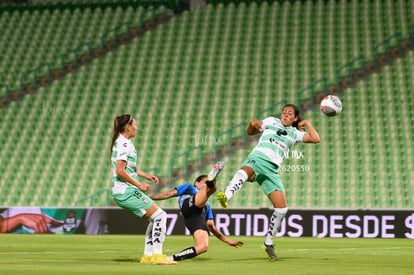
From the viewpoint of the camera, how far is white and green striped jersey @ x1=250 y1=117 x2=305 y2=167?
13570mm

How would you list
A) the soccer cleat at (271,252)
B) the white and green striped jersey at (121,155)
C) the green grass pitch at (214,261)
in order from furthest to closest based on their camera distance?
the soccer cleat at (271,252), the white and green striped jersey at (121,155), the green grass pitch at (214,261)

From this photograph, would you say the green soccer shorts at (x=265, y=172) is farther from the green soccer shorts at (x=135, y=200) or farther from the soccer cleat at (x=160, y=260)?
the soccer cleat at (x=160, y=260)

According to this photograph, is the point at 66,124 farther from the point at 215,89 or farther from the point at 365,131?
the point at 365,131

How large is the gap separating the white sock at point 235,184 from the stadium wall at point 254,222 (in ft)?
34.5

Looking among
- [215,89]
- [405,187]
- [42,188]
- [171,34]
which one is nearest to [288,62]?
[215,89]

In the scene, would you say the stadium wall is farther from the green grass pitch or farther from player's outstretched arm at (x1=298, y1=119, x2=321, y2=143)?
player's outstretched arm at (x1=298, y1=119, x2=321, y2=143)

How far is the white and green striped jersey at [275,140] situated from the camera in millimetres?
13570

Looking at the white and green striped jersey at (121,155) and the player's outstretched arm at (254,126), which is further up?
the player's outstretched arm at (254,126)

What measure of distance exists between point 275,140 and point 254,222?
34.6ft

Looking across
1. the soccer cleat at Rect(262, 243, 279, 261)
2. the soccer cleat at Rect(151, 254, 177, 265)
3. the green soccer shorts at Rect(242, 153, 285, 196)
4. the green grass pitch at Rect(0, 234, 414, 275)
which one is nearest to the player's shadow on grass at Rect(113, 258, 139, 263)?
the green grass pitch at Rect(0, 234, 414, 275)

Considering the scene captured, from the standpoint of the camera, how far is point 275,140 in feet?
44.7

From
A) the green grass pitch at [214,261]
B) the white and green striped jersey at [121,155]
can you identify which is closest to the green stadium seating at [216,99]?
the green grass pitch at [214,261]

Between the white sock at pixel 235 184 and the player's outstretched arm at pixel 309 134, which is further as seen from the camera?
the player's outstretched arm at pixel 309 134

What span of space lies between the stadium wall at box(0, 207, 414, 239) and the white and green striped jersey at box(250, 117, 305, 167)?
393 inches
